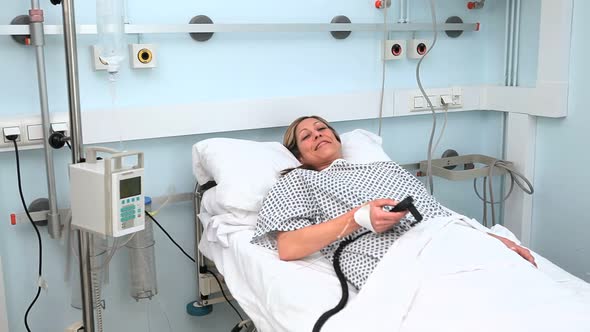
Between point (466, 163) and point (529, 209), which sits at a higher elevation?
point (466, 163)

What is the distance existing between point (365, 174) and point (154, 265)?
86 centimetres

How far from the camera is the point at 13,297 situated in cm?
223

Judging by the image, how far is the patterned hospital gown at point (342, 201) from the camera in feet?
6.08

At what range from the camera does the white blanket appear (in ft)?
4.79

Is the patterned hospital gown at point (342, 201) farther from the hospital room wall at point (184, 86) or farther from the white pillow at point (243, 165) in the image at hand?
the hospital room wall at point (184, 86)

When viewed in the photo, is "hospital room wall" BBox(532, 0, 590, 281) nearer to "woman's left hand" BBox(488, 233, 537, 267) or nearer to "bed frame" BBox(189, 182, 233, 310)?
"woman's left hand" BBox(488, 233, 537, 267)

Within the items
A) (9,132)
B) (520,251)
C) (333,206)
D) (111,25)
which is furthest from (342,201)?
(9,132)

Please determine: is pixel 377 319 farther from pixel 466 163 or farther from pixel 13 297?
pixel 466 163

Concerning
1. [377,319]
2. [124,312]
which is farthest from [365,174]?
[124,312]

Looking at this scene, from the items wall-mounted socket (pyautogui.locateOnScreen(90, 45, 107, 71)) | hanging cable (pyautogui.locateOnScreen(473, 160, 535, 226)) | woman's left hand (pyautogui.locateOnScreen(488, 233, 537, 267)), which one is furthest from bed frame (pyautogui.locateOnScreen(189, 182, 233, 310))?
hanging cable (pyautogui.locateOnScreen(473, 160, 535, 226))

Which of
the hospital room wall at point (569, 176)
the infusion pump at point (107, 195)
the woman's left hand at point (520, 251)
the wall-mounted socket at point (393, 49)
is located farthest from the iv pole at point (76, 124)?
the hospital room wall at point (569, 176)

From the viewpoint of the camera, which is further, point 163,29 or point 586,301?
point 163,29

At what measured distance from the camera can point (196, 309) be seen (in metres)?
2.51

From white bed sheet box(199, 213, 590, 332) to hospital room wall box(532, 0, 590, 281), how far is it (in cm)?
78
